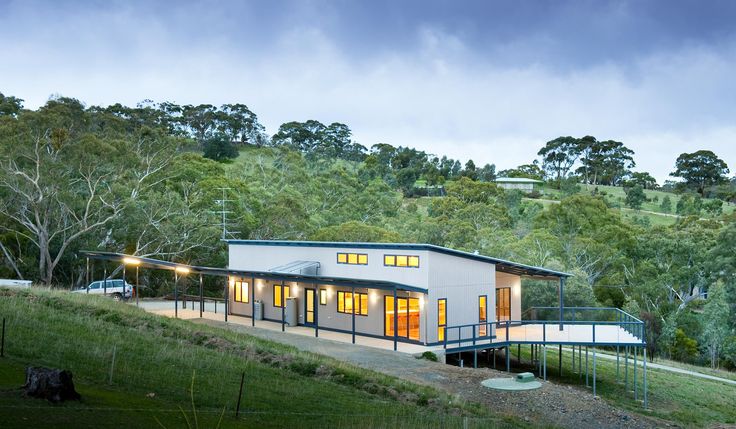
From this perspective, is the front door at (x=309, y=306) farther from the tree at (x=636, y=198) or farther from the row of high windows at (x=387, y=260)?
the tree at (x=636, y=198)

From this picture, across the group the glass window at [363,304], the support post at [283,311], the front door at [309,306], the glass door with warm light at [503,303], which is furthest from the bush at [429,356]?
the glass door with warm light at [503,303]

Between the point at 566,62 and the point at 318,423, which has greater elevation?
the point at 566,62

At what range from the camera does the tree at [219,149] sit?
10900 cm

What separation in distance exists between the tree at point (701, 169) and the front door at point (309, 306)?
354 ft

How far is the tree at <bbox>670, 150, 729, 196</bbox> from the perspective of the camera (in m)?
121

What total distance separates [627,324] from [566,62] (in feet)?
112

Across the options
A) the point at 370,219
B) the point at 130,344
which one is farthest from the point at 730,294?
the point at 130,344

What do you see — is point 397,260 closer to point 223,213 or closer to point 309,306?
point 309,306

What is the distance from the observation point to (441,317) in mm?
27000

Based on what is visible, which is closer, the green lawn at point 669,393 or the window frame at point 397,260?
the green lawn at point 669,393

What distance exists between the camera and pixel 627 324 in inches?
1039

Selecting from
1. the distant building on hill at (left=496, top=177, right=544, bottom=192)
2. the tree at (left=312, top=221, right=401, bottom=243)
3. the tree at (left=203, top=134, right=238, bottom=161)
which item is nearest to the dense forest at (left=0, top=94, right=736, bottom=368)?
the tree at (left=312, top=221, right=401, bottom=243)

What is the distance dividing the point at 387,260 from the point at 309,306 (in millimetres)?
4947

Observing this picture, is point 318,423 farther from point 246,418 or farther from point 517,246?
point 517,246
